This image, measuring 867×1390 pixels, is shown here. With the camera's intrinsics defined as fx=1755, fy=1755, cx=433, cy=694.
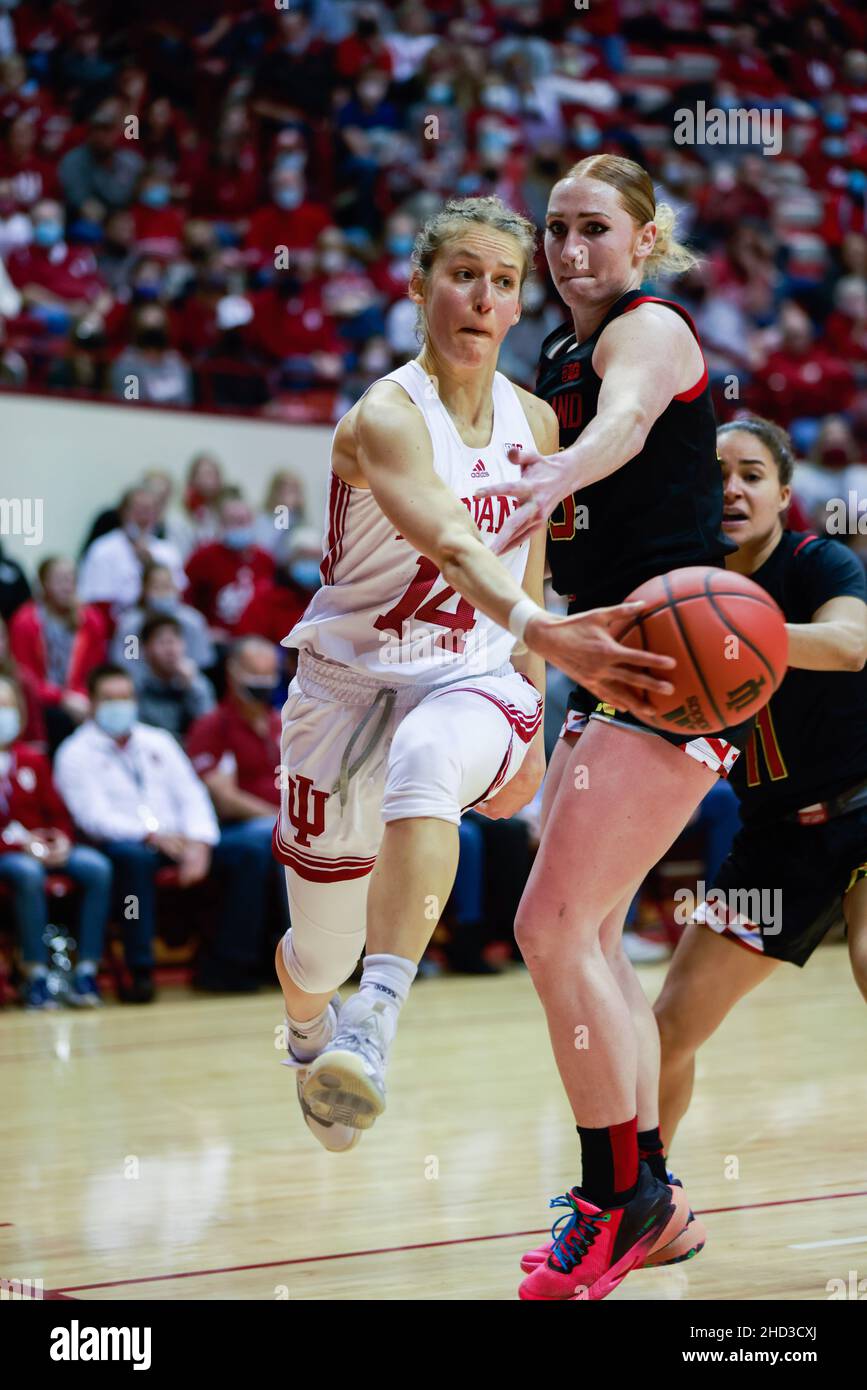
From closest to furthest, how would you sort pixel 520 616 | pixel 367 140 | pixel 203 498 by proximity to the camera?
1. pixel 520 616
2. pixel 203 498
3. pixel 367 140

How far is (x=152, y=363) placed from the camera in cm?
1177

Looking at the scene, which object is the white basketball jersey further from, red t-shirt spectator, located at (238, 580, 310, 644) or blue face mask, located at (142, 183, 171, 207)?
blue face mask, located at (142, 183, 171, 207)

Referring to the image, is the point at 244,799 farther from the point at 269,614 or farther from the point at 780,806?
the point at 780,806

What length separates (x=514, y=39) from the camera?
55.0 ft

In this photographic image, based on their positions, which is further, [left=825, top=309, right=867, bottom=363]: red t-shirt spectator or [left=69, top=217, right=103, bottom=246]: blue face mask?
[left=825, top=309, right=867, bottom=363]: red t-shirt spectator

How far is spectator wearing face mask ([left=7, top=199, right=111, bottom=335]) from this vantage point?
11711 mm

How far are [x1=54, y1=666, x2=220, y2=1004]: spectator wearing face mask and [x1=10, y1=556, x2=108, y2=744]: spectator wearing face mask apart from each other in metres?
0.76

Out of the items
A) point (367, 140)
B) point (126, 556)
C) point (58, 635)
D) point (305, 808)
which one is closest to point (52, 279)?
point (126, 556)

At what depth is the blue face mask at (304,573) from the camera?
35.8 ft

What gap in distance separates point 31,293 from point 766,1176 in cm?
873

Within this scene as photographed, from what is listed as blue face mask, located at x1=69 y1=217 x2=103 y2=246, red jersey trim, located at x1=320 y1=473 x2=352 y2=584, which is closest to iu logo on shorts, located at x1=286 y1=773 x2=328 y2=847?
red jersey trim, located at x1=320 y1=473 x2=352 y2=584

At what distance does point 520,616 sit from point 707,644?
14.2 inches

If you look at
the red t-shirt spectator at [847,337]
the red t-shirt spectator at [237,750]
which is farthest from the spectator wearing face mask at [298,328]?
the red t-shirt spectator at [847,337]

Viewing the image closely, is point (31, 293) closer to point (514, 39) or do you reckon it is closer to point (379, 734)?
point (514, 39)
